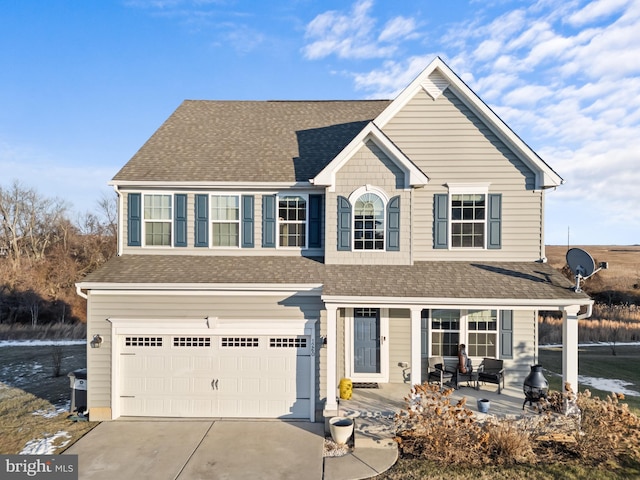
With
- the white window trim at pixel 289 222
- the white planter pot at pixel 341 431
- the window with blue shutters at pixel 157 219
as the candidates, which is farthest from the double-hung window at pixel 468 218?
the window with blue shutters at pixel 157 219

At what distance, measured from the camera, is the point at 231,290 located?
33.2 feet

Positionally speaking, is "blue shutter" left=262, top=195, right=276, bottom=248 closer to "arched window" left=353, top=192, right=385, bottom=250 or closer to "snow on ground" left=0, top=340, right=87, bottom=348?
"arched window" left=353, top=192, right=385, bottom=250

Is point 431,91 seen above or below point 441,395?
above

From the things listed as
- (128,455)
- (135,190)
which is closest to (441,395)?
(128,455)

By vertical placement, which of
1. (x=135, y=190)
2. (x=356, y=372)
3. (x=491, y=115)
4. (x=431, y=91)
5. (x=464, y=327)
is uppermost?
(x=431, y=91)

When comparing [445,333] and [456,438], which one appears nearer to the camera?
[456,438]

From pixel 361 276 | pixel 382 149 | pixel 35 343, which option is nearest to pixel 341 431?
pixel 361 276

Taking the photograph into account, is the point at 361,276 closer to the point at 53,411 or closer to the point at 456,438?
the point at 456,438

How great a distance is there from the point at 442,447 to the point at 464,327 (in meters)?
4.20

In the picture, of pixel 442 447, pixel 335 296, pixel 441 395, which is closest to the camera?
pixel 442 447

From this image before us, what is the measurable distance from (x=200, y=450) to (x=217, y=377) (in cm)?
203

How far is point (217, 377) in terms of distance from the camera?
33.9ft

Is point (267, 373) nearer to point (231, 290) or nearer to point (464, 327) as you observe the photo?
point (231, 290)

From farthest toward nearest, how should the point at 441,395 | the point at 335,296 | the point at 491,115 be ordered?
1. the point at 491,115
2. the point at 335,296
3. the point at 441,395
